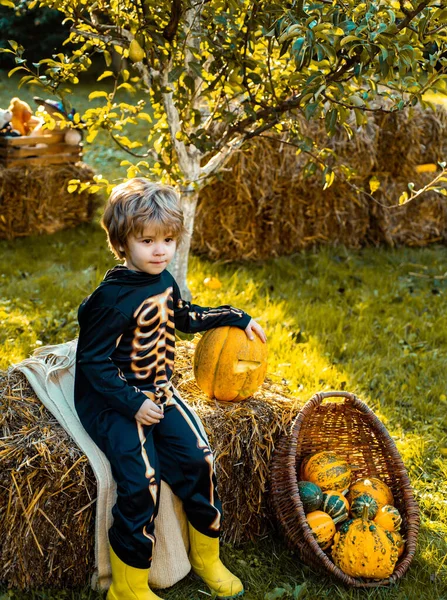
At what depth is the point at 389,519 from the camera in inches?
114

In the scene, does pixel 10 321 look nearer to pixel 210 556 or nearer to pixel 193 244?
pixel 193 244

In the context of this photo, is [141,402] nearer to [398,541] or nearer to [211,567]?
[211,567]

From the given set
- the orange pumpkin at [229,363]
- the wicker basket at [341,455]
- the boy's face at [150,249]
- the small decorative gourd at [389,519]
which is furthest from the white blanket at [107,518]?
the small decorative gourd at [389,519]

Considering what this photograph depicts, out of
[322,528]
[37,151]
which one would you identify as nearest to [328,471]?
[322,528]

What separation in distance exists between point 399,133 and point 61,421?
496 cm

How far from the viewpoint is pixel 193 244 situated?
621cm

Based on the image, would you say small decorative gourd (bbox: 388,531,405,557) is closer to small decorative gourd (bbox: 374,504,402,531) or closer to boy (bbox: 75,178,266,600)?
small decorative gourd (bbox: 374,504,402,531)

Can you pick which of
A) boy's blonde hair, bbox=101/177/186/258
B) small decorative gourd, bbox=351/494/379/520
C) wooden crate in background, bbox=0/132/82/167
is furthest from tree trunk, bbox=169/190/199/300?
wooden crate in background, bbox=0/132/82/167

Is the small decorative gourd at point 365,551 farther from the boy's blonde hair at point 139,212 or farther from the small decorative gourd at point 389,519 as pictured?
the boy's blonde hair at point 139,212

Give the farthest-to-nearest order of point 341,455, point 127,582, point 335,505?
point 341,455
point 335,505
point 127,582

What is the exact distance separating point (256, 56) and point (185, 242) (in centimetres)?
119

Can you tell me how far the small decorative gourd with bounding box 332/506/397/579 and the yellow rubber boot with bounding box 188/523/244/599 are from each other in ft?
1.37

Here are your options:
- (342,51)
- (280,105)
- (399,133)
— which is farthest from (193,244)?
(342,51)

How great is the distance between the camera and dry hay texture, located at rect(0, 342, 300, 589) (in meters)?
2.57
